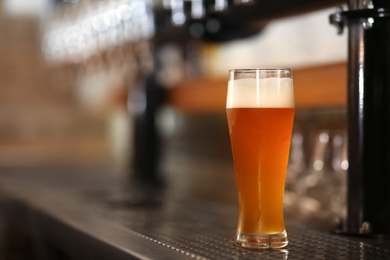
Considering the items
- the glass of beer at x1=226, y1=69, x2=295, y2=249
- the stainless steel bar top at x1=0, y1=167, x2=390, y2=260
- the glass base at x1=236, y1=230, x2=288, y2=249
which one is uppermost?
the glass of beer at x1=226, y1=69, x2=295, y2=249

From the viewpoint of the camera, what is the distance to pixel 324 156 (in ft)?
5.77

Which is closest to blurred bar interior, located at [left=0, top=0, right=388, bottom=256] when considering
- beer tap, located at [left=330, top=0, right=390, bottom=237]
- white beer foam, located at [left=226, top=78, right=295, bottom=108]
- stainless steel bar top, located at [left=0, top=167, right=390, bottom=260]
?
beer tap, located at [left=330, top=0, right=390, bottom=237]

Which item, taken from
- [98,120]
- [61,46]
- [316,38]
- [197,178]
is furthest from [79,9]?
[98,120]

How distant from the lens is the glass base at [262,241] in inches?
42.6

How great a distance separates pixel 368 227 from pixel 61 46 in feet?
8.50

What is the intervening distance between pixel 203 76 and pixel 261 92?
2356 millimetres

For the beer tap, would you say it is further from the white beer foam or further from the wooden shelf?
the wooden shelf

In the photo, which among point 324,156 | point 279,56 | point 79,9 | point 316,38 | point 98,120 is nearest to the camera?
point 324,156

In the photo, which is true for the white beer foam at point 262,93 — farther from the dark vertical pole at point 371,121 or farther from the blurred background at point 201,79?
the blurred background at point 201,79

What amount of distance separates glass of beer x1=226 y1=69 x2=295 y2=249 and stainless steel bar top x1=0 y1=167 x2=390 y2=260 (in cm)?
5

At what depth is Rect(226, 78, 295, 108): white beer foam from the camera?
1.06 meters

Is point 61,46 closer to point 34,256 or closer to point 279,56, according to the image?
point 279,56

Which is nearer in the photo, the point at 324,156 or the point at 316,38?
the point at 324,156

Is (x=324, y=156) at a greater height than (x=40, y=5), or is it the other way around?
(x=40, y=5)
